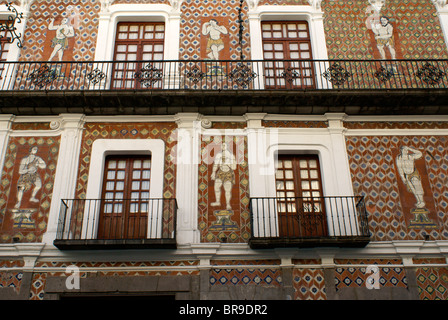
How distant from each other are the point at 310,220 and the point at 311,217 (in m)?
0.11

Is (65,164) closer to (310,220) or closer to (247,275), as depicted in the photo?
(247,275)

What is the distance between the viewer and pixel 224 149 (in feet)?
33.9

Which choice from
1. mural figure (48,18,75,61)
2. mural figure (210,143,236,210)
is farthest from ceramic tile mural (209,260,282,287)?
mural figure (48,18,75,61)

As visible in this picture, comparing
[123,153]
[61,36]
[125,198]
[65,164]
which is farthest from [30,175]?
[61,36]

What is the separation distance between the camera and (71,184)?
9.88 metres

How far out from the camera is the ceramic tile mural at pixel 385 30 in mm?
11672

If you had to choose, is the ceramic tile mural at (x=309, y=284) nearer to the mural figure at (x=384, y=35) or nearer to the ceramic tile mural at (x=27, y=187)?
the ceramic tile mural at (x=27, y=187)

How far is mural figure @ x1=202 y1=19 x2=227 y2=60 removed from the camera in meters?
11.6

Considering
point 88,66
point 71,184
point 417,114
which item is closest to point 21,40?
point 88,66

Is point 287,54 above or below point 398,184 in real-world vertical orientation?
above

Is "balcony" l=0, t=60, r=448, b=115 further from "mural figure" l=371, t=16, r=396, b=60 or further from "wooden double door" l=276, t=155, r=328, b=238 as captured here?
"wooden double door" l=276, t=155, r=328, b=238

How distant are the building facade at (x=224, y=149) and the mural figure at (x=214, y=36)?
5 centimetres

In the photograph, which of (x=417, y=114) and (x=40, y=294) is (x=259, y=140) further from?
(x=40, y=294)

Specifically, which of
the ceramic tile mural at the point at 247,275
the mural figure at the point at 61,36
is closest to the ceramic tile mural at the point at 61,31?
the mural figure at the point at 61,36
